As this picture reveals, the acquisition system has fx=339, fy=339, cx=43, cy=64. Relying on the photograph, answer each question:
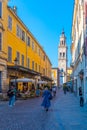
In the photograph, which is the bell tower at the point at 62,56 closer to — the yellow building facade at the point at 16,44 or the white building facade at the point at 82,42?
the yellow building facade at the point at 16,44

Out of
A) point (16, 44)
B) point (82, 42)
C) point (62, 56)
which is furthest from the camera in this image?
point (62, 56)

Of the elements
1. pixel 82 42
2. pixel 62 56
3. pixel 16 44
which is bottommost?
pixel 82 42

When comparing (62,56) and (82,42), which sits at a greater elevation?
(62,56)

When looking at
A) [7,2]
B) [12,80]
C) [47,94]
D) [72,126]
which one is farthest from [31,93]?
[72,126]

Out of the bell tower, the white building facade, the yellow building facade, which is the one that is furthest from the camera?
the bell tower

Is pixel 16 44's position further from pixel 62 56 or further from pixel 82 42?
pixel 62 56

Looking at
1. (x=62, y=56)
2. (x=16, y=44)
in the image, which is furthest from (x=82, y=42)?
(x=62, y=56)

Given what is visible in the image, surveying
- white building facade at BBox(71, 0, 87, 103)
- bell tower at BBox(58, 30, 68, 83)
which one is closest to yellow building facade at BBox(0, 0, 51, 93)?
white building facade at BBox(71, 0, 87, 103)

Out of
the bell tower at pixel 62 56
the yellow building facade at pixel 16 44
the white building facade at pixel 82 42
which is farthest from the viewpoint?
the bell tower at pixel 62 56

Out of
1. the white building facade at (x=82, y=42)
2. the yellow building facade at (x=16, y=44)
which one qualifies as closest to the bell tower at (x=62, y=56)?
the yellow building facade at (x=16, y=44)

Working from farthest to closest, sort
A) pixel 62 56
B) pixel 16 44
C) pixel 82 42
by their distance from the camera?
pixel 62 56, pixel 16 44, pixel 82 42

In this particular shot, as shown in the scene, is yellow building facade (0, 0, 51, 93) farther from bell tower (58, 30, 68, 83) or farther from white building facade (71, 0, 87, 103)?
bell tower (58, 30, 68, 83)

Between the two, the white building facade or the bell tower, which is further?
the bell tower

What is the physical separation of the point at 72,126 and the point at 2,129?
2.61 meters
